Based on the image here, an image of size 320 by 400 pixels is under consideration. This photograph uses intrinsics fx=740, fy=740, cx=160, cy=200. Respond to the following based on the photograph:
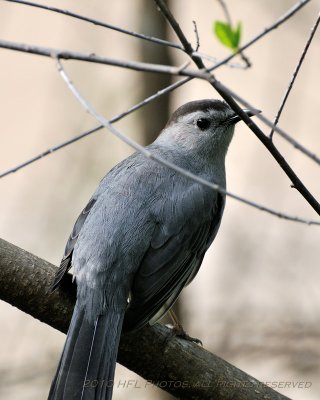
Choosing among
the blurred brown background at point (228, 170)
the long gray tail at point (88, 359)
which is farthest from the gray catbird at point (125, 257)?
the blurred brown background at point (228, 170)

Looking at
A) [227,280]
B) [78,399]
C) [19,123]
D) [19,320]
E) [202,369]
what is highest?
[19,123]

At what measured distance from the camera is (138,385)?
5945 mm

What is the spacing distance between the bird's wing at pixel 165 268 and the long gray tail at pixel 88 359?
131mm

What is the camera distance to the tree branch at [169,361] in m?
3.56

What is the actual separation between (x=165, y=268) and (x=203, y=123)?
1.24 metres

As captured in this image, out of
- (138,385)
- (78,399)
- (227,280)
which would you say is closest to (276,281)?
(227,280)

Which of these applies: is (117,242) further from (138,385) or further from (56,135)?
(56,135)

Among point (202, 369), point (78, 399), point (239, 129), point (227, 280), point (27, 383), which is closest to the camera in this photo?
point (78, 399)

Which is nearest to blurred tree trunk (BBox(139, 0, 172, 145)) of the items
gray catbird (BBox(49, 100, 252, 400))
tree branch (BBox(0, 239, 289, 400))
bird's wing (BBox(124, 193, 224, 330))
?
gray catbird (BBox(49, 100, 252, 400))

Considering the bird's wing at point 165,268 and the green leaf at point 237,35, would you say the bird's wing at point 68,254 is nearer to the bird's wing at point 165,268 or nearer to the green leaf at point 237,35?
the bird's wing at point 165,268

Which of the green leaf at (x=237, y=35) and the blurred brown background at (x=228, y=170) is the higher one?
the blurred brown background at (x=228, y=170)

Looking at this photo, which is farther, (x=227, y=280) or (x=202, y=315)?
(x=227, y=280)

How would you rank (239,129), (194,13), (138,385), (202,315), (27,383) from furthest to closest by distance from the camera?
(194,13) < (239,129) < (202,315) < (138,385) < (27,383)

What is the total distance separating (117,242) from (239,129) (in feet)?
16.2
